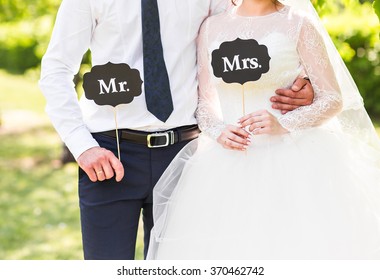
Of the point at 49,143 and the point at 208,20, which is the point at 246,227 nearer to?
the point at 208,20

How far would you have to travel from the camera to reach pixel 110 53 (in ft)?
7.81

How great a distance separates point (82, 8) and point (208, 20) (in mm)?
462

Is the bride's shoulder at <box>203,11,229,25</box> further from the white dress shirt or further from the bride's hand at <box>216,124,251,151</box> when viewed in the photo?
the bride's hand at <box>216,124,251,151</box>

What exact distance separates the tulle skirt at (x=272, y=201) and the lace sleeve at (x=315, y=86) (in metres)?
0.06

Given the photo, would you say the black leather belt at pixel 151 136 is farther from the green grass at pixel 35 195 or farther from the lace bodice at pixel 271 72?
the green grass at pixel 35 195

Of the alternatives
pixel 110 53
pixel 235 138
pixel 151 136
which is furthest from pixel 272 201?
pixel 110 53

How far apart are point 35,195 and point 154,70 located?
4.82 m

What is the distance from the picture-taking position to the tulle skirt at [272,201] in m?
2.20

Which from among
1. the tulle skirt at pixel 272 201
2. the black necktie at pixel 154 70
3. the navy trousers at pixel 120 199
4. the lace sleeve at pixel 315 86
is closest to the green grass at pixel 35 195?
the navy trousers at pixel 120 199

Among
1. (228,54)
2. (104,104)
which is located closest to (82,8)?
(104,104)

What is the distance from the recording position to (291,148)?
7.68 feet

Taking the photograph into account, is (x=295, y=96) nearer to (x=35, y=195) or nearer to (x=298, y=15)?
(x=298, y=15)

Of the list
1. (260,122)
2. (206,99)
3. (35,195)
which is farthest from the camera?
(35,195)

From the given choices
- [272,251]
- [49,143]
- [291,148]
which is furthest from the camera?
[49,143]
